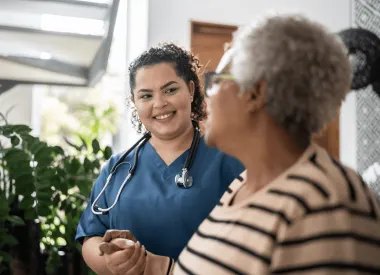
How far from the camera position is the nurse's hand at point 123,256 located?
0.96 m

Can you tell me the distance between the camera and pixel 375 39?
52.4 inches

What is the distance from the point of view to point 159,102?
1104 millimetres

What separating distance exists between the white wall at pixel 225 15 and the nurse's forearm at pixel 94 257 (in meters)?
1.77

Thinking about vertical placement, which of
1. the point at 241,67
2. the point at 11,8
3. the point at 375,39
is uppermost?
the point at 11,8

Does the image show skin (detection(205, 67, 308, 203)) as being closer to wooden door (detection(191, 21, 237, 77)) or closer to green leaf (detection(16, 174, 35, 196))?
green leaf (detection(16, 174, 35, 196))

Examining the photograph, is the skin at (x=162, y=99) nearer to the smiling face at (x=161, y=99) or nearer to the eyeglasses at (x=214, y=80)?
the smiling face at (x=161, y=99)

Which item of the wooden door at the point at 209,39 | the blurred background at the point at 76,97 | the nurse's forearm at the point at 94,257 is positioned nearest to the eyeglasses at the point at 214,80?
the blurred background at the point at 76,97

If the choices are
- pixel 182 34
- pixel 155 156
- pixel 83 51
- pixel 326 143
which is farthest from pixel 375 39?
pixel 326 143

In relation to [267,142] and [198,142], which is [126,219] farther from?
[267,142]

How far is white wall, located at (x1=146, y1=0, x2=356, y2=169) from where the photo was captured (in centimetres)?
297

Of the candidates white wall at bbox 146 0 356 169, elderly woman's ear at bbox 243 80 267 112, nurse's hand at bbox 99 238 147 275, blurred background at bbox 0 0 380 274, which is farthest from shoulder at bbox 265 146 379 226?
white wall at bbox 146 0 356 169

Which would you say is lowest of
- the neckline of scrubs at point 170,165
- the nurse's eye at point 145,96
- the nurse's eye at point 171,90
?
the neckline of scrubs at point 170,165

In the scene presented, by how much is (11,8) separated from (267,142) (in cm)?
192

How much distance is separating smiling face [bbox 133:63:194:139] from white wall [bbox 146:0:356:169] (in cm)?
165
